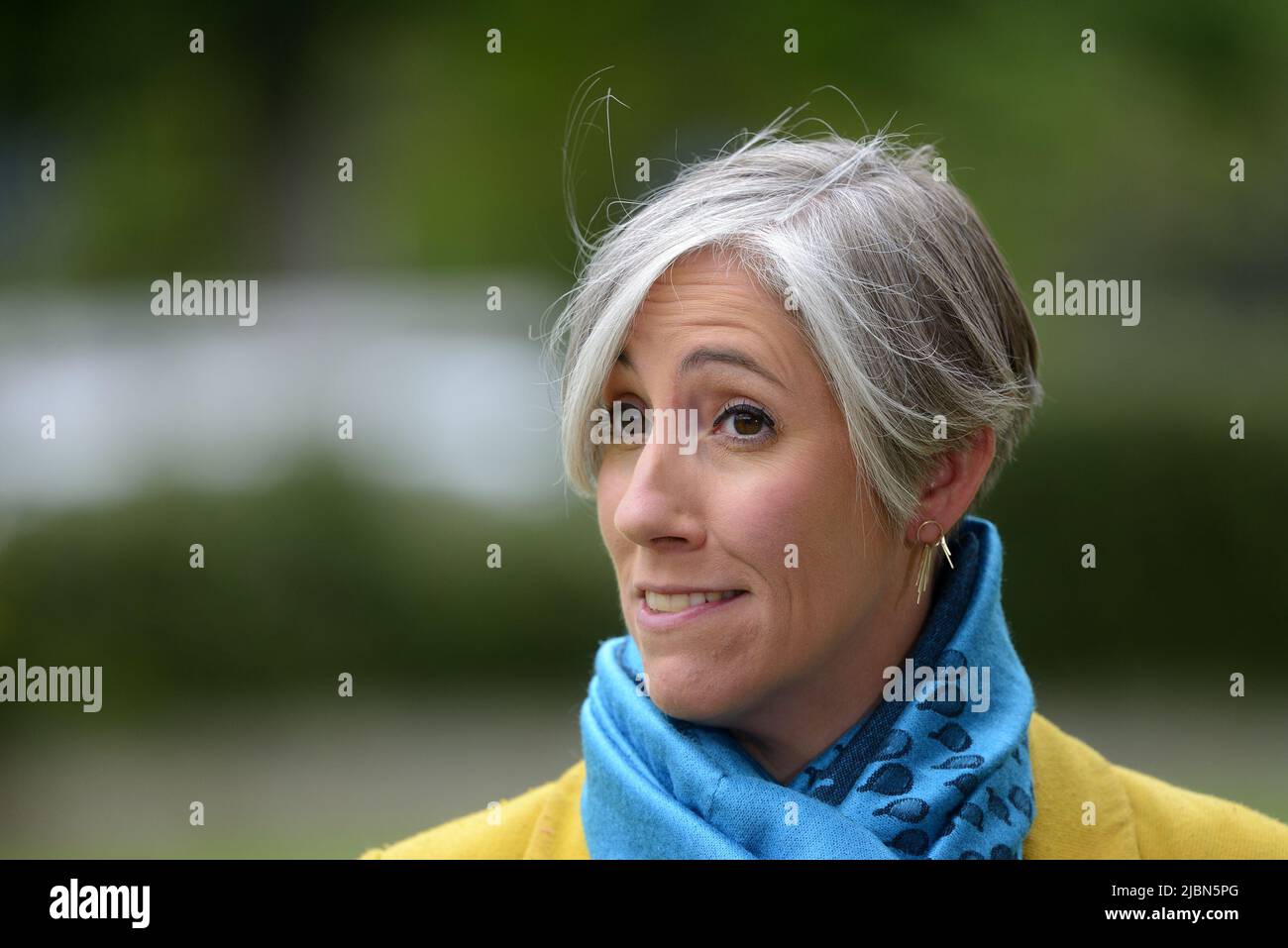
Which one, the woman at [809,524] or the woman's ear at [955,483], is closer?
the woman at [809,524]

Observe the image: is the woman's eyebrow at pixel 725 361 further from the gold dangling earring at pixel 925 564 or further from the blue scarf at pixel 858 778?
the blue scarf at pixel 858 778

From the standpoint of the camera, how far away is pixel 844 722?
6.84ft

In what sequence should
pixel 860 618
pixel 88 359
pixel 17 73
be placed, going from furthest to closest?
pixel 17 73 < pixel 88 359 < pixel 860 618

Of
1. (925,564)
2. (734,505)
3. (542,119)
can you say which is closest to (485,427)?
(542,119)

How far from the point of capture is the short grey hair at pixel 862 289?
1.93 metres

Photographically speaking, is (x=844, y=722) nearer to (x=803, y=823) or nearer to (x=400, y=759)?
(x=803, y=823)

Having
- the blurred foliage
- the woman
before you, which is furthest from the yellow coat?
the blurred foliage

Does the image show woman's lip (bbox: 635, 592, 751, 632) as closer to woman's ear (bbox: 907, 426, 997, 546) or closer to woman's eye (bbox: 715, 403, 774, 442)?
woman's eye (bbox: 715, 403, 774, 442)

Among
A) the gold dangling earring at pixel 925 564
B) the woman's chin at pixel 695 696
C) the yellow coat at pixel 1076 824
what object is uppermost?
the gold dangling earring at pixel 925 564

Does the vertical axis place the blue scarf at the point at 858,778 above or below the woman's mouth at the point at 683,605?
below

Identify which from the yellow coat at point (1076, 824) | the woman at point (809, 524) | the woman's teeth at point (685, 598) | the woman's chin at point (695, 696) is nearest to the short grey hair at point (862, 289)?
the woman at point (809, 524)

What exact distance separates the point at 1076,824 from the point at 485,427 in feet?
11.5

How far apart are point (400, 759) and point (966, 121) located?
12.7 feet

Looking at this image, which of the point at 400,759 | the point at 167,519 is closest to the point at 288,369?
the point at 167,519
